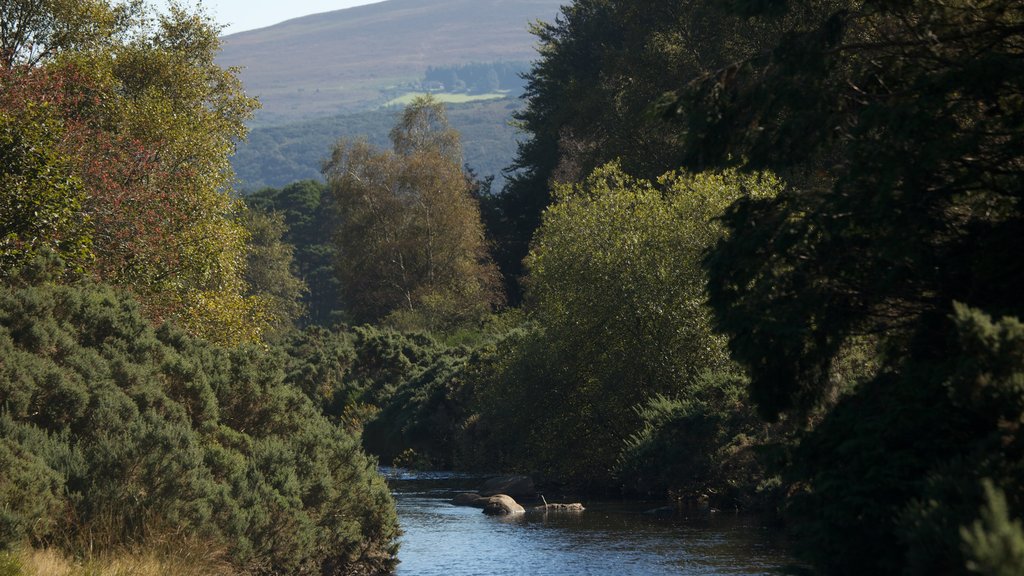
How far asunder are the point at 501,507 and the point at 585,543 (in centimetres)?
560

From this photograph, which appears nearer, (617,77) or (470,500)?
(470,500)

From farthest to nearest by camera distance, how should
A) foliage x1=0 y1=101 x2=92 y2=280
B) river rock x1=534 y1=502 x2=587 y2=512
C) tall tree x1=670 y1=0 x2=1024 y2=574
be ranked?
1. river rock x1=534 y1=502 x2=587 y2=512
2. foliage x1=0 y1=101 x2=92 y2=280
3. tall tree x1=670 y1=0 x2=1024 y2=574

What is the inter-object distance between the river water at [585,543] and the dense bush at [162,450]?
81.0 inches

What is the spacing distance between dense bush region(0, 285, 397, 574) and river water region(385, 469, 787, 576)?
2.06 m

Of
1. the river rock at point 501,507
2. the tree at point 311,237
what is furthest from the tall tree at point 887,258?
the tree at point 311,237

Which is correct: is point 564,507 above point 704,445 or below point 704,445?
below

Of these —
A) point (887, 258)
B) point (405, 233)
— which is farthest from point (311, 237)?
point (887, 258)

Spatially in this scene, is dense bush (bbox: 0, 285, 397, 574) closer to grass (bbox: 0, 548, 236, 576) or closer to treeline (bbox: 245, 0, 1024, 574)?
grass (bbox: 0, 548, 236, 576)

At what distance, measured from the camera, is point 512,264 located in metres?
75.4

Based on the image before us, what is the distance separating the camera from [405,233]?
72.5 m

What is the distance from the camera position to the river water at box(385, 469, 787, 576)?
73.8 feet

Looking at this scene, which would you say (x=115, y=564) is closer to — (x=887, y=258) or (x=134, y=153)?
(x=887, y=258)

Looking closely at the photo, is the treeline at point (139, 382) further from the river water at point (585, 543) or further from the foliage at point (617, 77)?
the foliage at point (617, 77)

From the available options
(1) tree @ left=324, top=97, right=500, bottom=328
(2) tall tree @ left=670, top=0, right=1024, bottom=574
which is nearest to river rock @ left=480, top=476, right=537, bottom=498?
(2) tall tree @ left=670, top=0, right=1024, bottom=574
